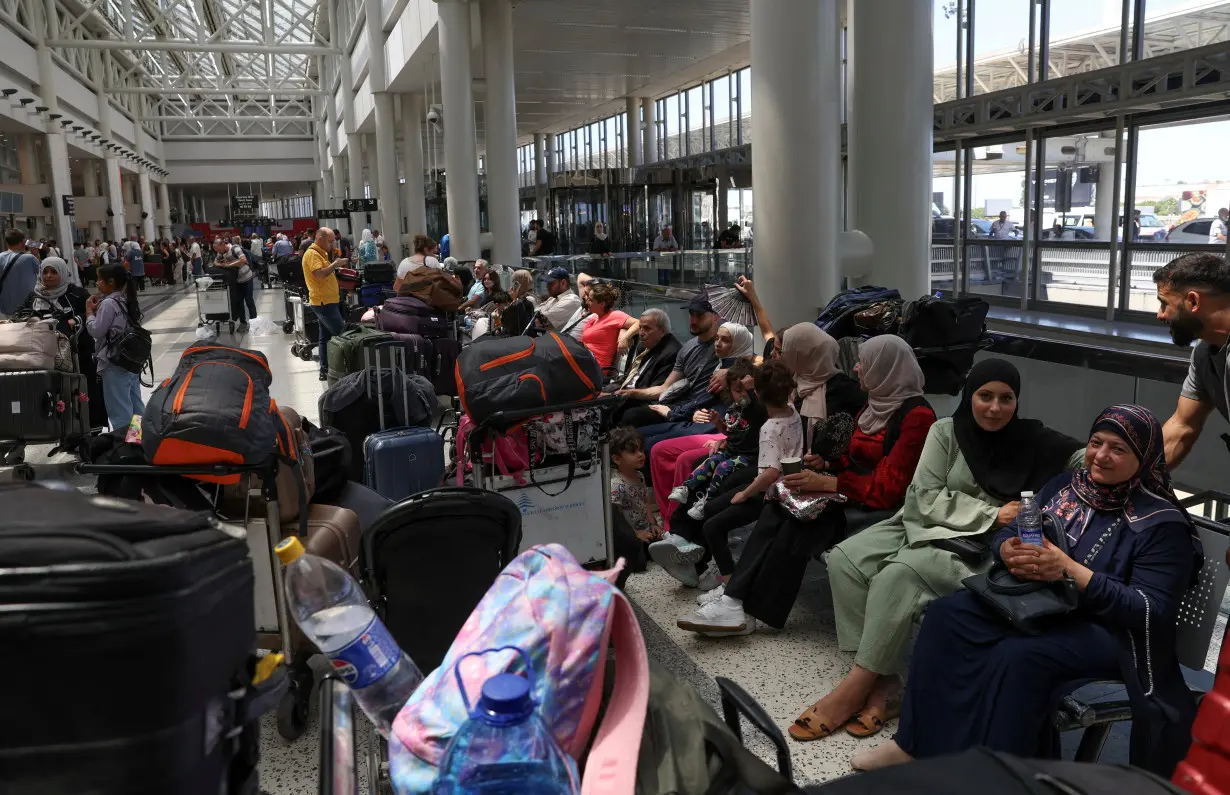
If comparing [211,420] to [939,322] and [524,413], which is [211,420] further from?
[939,322]

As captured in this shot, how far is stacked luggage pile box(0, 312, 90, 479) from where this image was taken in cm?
671

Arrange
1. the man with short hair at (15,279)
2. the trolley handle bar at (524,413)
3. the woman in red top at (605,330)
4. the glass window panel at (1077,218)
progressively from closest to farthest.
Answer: the trolley handle bar at (524,413) < the woman in red top at (605,330) < the man with short hair at (15,279) < the glass window panel at (1077,218)

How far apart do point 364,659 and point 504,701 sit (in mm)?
426

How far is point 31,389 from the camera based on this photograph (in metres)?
6.74

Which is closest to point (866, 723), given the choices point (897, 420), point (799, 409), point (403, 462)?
point (897, 420)

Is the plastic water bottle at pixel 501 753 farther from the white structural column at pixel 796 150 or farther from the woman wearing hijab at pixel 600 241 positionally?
the woman wearing hijab at pixel 600 241

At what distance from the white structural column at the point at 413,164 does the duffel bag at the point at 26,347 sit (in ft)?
67.6

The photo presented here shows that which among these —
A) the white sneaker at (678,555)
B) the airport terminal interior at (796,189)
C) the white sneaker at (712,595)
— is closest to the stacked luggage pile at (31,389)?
the airport terminal interior at (796,189)

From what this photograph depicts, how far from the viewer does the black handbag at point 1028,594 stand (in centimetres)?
268

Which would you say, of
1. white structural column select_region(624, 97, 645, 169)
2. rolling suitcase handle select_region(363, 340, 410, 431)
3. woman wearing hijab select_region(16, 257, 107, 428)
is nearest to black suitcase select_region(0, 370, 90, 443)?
woman wearing hijab select_region(16, 257, 107, 428)

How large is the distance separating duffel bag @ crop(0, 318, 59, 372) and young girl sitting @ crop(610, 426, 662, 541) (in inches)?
177

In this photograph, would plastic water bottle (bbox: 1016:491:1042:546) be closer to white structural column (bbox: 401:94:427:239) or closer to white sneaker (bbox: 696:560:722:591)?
white sneaker (bbox: 696:560:722:591)

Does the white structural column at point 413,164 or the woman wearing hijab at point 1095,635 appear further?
the white structural column at point 413,164

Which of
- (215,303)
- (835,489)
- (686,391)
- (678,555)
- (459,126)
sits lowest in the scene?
(678,555)
